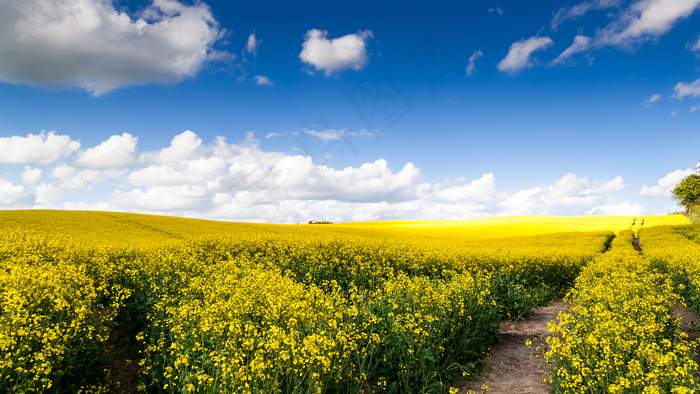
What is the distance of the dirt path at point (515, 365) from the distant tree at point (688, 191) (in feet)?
236

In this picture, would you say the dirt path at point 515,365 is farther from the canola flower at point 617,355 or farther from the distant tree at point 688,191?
the distant tree at point 688,191

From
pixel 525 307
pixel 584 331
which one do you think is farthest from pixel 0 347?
pixel 525 307

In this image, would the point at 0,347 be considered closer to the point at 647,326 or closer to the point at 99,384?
the point at 99,384

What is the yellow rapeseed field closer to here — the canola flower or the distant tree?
the canola flower

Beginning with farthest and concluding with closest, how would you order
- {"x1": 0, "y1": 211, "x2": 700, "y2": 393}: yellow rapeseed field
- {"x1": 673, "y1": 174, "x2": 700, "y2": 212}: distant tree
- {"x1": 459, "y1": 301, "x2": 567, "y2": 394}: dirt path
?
{"x1": 673, "y1": 174, "x2": 700, "y2": 212}: distant tree, {"x1": 459, "y1": 301, "x2": 567, "y2": 394}: dirt path, {"x1": 0, "y1": 211, "x2": 700, "y2": 393}: yellow rapeseed field

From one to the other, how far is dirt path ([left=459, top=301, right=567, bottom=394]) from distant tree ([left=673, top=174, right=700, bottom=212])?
236 feet

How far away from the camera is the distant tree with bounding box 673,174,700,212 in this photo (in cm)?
6297

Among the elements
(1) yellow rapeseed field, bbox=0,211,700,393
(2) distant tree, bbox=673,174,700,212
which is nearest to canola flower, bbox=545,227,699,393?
(1) yellow rapeseed field, bbox=0,211,700,393

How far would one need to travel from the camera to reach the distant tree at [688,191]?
63.0m

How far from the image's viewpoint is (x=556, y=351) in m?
6.32

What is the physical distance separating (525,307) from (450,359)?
5.88 metres

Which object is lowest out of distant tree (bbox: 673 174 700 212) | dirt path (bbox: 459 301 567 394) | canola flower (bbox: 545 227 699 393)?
dirt path (bbox: 459 301 567 394)

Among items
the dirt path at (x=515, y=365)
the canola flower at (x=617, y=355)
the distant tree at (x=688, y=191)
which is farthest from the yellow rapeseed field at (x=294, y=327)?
the distant tree at (x=688, y=191)

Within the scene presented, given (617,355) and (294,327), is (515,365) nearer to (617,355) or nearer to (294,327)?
(617,355)
